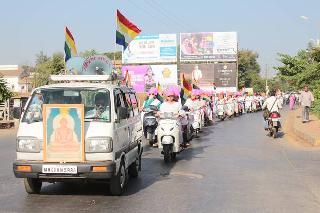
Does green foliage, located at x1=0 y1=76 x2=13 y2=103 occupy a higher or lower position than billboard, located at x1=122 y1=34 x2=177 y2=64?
lower

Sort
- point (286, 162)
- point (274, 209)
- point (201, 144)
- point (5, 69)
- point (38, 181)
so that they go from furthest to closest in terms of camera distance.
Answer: point (5, 69) < point (201, 144) < point (286, 162) < point (38, 181) < point (274, 209)

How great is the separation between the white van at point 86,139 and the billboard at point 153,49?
51.9 meters

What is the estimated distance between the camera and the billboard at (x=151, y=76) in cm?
6144

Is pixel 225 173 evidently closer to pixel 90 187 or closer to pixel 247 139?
pixel 90 187

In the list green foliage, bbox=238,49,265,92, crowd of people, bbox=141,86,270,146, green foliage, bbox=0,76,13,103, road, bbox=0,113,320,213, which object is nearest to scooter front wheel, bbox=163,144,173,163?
road, bbox=0,113,320,213

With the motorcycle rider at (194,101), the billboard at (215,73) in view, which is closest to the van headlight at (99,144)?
the motorcycle rider at (194,101)

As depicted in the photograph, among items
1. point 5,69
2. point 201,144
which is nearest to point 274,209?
point 201,144

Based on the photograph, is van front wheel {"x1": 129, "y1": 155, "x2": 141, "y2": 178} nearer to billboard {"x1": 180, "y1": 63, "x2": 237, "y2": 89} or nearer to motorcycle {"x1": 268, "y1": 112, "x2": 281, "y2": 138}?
motorcycle {"x1": 268, "y1": 112, "x2": 281, "y2": 138}

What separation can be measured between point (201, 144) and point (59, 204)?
10365mm

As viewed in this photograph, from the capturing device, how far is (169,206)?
25.7 ft

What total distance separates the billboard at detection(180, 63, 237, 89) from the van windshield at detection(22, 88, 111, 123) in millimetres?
52995

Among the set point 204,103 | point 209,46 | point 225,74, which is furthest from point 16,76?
point 204,103

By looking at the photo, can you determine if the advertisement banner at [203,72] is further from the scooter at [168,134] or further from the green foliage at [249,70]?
the scooter at [168,134]

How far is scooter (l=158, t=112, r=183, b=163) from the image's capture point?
12.7 meters
